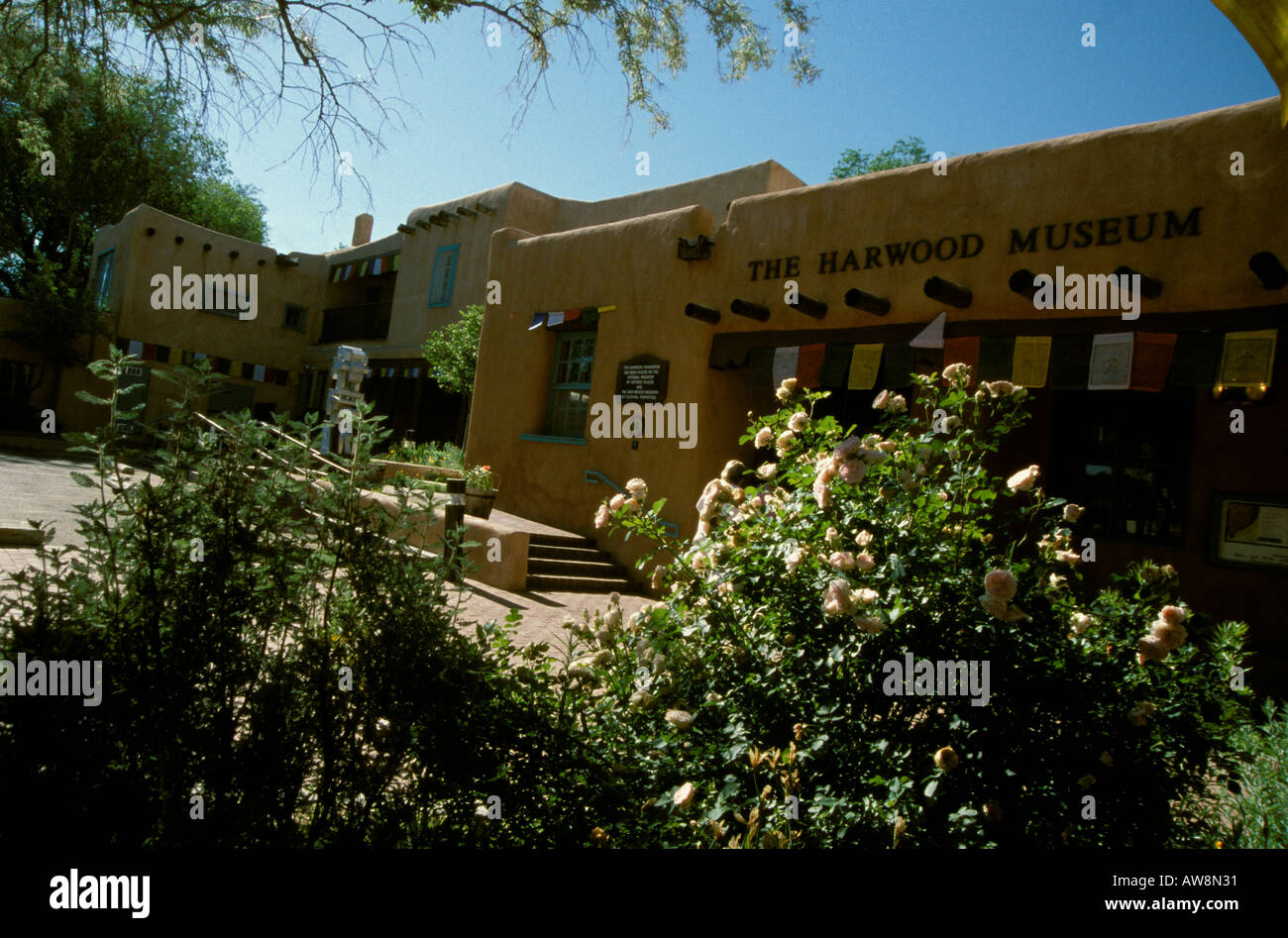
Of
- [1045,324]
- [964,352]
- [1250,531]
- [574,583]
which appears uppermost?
[1045,324]

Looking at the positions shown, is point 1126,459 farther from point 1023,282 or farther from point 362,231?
point 362,231

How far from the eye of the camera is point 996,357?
7152 millimetres

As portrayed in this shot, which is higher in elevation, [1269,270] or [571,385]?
[1269,270]

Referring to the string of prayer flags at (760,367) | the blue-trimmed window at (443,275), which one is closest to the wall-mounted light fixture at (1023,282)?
the string of prayer flags at (760,367)

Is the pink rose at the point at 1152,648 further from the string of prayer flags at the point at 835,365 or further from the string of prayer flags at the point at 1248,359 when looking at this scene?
the string of prayer flags at the point at 835,365

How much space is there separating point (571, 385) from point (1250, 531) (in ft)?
26.0

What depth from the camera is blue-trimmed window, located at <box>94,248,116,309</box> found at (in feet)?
72.0

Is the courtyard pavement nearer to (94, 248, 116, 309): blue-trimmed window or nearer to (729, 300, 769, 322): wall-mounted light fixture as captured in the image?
(729, 300, 769, 322): wall-mounted light fixture

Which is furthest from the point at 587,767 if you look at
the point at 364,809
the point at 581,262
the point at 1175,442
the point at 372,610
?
the point at 581,262

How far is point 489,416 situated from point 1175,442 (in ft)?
29.1

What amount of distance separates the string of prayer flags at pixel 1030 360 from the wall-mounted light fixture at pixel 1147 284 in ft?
2.46

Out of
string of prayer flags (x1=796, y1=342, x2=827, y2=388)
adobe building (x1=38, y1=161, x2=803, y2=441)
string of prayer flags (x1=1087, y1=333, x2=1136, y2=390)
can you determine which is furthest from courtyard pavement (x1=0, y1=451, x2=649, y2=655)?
adobe building (x1=38, y1=161, x2=803, y2=441)

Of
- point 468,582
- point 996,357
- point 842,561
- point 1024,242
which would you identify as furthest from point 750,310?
point 842,561

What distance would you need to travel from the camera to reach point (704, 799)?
2.43 m
